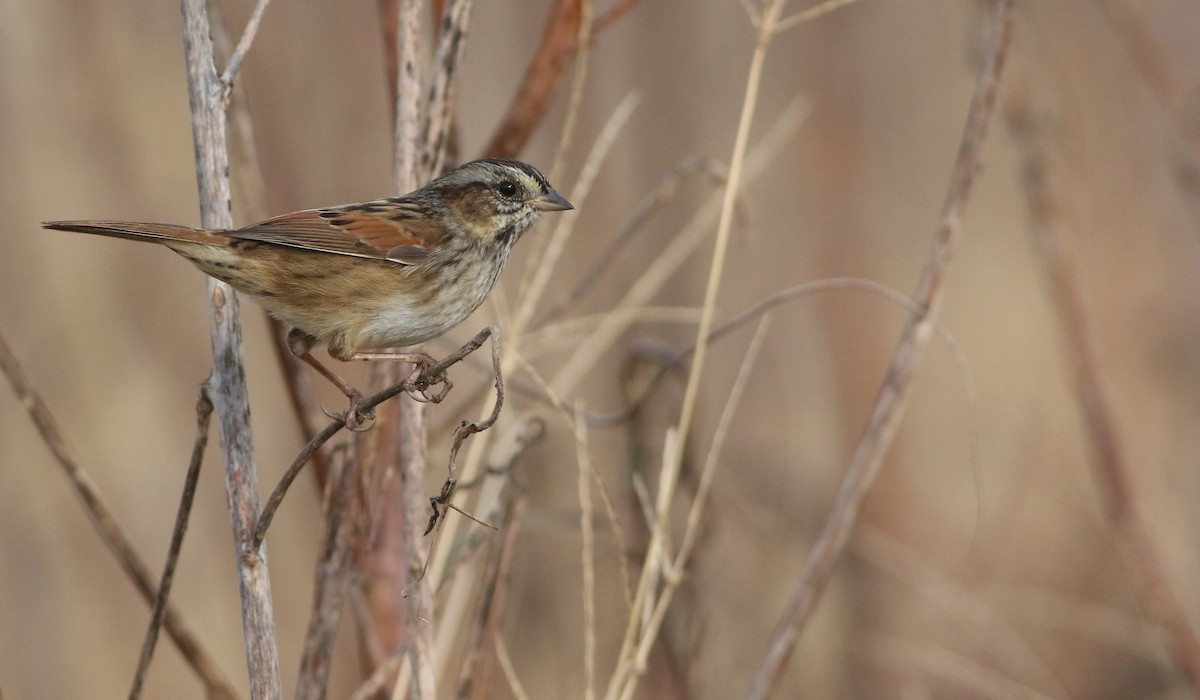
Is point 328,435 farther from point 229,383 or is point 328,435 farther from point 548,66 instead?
point 548,66

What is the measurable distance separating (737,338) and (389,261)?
13.3ft

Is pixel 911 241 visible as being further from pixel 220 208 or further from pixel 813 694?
pixel 220 208

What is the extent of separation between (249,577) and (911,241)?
18.8 feet

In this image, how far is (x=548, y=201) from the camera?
2.53 meters

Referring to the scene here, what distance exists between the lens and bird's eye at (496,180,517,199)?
2.49 meters

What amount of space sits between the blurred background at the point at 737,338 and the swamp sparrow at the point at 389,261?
58 centimetres

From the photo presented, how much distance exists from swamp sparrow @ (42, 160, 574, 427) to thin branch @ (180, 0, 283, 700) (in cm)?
35

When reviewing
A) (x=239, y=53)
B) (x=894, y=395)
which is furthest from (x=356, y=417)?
(x=894, y=395)

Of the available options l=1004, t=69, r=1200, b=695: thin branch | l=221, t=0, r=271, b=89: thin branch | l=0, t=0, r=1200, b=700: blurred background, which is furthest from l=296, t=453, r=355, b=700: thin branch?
l=1004, t=69, r=1200, b=695: thin branch

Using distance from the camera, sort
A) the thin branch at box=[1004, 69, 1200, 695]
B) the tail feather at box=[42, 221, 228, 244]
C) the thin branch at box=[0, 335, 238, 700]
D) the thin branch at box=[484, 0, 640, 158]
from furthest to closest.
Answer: the thin branch at box=[1004, 69, 1200, 695]
the thin branch at box=[484, 0, 640, 158]
the thin branch at box=[0, 335, 238, 700]
the tail feather at box=[42, 221, 228, 244]

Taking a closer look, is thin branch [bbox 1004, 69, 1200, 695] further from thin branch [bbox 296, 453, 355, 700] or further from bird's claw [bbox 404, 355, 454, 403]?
thin branch [bbox 296, 453, 355, 700]

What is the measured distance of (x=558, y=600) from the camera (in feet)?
14.9

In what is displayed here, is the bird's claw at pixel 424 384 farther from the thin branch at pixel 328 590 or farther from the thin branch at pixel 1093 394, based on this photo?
the thin branch at pixel 1093 394

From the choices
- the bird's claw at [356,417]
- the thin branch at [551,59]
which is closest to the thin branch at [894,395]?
the thin branch at [551,59]
